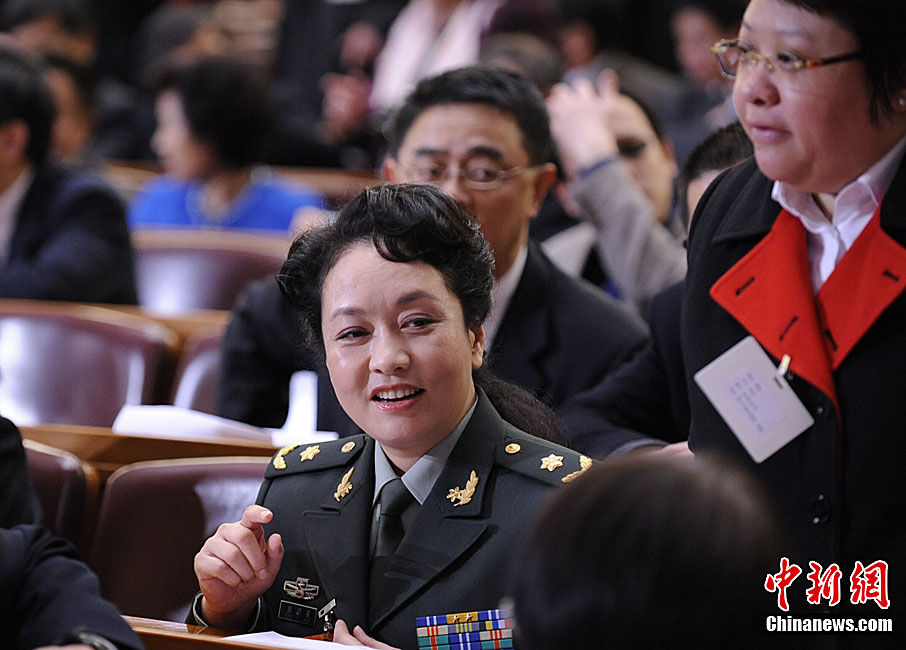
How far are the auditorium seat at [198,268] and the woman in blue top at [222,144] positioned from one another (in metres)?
0.56

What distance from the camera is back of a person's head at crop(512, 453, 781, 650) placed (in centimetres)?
83

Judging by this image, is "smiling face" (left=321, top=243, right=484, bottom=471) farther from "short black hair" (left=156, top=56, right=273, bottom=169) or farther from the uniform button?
"short black hair" (left=156, top=56, right=273, bottom=169)

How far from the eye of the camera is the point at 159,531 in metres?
1.88

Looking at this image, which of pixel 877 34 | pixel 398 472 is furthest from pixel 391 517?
pixel 877 34

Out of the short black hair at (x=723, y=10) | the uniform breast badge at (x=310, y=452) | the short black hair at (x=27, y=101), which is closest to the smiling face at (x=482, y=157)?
the uniform breast badge at (x=310, y=452)

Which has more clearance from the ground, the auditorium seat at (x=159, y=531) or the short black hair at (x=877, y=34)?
the short black hair at (x=877, y=34)

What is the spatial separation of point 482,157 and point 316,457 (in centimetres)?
85

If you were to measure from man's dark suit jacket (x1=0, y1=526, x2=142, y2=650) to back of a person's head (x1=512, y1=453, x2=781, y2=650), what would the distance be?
543mm

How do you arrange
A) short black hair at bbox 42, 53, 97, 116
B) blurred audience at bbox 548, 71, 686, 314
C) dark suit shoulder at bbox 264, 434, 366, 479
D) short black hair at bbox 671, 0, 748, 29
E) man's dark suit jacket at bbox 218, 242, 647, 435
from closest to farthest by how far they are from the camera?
dark suit shoulder at bbox 264, 434, 366, 479 → man's dark suit jacket at bbox 218, 242, 647, 435 → blurred audience at bbox 548, 71, 686, 314 → short black hair at bbox 42, 53, 97, 116 → short black hair at bbox 671, 0, 748, 29

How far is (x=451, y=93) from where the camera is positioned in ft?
7.44

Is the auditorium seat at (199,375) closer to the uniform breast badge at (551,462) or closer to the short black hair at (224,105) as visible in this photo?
the uniform breast badge at (551,462)

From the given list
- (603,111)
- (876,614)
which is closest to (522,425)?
(876,614)

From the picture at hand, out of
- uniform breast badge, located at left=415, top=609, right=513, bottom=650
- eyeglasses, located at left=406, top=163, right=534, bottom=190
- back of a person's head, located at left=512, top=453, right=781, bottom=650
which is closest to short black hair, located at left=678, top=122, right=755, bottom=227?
eyeglasses, located at left=406, top=163, right=534, bottom=190

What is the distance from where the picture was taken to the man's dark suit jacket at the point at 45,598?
4.01 ft
